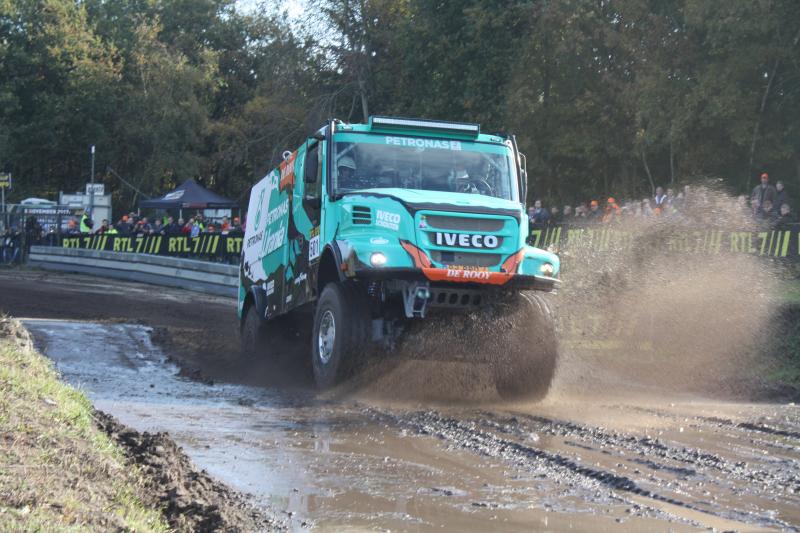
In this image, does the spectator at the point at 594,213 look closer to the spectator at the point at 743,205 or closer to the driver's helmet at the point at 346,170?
the spectator at the point at 743,205

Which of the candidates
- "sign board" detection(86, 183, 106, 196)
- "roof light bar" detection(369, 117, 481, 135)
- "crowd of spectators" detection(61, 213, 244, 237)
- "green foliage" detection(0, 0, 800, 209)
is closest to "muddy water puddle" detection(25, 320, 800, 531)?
"roof light bar" detection(369, 117, 481, 135)

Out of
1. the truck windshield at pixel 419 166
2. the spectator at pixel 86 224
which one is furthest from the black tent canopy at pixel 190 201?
the truck windshield at pixel 419 166

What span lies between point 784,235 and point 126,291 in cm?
1500

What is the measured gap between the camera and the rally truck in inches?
416

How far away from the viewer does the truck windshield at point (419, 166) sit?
38.1 feet

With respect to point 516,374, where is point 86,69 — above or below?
above

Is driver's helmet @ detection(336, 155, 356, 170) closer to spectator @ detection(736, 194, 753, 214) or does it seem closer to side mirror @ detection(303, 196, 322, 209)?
side mirror @ detection(303, 196, 322, 209)

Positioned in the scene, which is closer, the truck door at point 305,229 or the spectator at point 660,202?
the truck door at point 305,229

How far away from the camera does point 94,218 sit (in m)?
39.5

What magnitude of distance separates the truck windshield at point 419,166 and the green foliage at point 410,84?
58.2 feet

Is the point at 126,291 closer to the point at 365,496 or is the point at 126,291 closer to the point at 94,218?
the point at 94,218

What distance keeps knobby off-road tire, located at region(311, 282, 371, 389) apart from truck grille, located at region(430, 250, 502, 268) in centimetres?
92

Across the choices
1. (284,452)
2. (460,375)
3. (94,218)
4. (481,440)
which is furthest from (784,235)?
(94,218)

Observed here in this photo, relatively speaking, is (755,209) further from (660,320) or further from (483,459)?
(483,459)
